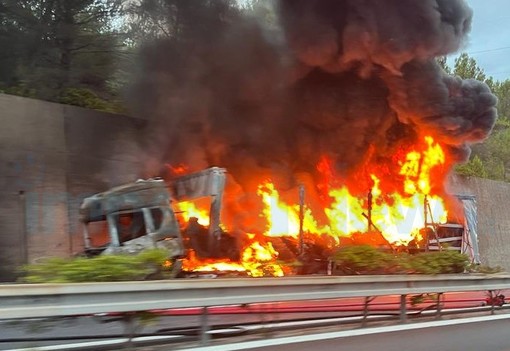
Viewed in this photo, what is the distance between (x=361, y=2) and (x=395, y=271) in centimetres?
1175

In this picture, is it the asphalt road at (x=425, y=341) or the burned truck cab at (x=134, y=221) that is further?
the burned truck cab at (x=134, y=221)

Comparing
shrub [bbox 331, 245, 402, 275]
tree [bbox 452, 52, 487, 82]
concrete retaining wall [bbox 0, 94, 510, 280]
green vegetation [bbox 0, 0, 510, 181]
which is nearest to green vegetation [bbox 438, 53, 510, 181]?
tree [bbox 452, 52, 487, 82]

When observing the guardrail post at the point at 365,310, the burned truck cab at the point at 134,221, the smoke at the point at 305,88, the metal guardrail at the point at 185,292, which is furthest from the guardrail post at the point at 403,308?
the smoke at the point at 305,88

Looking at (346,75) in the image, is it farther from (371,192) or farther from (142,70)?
(142,70)

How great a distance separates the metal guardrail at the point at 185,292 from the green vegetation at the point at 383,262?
37 centimetres

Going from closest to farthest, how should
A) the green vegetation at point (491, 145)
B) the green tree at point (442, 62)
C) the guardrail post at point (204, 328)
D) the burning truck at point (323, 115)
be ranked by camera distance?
the guardrail post at point (204, 328)
the burning truck at point (323, 115)
the green tree at point (442, 62)
the green vegetation at point (491, 145)

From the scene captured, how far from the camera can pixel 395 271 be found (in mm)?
8609

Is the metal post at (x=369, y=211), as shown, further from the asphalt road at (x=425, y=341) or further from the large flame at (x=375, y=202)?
the asphalt road at (x=425, y=341)

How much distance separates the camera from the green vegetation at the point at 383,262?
8445 mm

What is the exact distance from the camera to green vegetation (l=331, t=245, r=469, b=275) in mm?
8445

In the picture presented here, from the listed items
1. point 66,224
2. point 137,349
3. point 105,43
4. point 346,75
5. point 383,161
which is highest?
point 105,43

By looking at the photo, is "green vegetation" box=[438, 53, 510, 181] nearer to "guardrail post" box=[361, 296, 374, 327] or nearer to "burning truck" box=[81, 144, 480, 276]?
"burning truck" box=[81, 144, 480, 276]

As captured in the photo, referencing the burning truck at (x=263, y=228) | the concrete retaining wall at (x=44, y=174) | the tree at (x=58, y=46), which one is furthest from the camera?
the tree at (x=58, y=46)

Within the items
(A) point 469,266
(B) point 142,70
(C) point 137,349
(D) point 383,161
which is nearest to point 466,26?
(D) point 383,161
